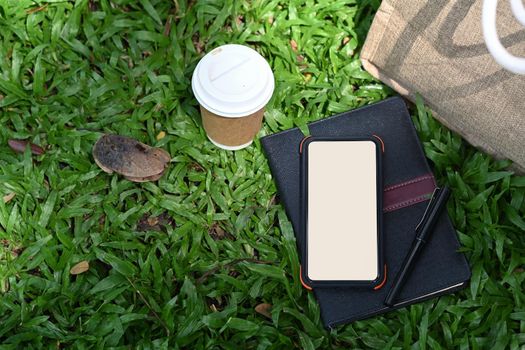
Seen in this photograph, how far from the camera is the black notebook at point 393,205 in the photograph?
2234 millimetres

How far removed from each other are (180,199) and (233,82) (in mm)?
504

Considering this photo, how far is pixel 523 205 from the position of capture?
2.33 meters

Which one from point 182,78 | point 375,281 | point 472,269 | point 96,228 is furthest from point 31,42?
point 472,269

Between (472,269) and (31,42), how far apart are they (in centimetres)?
166

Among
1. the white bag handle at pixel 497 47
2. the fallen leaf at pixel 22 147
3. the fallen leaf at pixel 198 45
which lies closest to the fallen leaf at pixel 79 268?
the fallen leaf at pixel 22 147

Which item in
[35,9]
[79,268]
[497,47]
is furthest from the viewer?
[35,9]

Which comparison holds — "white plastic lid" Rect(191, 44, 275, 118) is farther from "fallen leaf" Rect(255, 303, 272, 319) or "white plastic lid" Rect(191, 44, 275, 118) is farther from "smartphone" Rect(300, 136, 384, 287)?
"fallen leaf" Rect(255, 303, 272, 319)

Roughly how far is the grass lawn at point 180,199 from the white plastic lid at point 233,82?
35cm

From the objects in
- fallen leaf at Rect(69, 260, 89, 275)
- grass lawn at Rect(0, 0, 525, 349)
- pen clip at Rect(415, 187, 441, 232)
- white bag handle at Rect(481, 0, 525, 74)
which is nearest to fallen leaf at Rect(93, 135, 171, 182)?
grass lawn at Rect(0, 0, 525, 349)

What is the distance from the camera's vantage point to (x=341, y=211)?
7.52 ft

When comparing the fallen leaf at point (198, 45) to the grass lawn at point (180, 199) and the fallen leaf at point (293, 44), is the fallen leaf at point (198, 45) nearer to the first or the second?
the grass lawn at point (180, 199)

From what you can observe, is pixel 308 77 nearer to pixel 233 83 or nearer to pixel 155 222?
pixel 233 83

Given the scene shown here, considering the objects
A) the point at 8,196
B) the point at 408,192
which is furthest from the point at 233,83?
the point at 8,196

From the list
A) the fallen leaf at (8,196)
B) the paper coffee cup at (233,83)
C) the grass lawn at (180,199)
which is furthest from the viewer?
the fallen leaf at (8,196)
